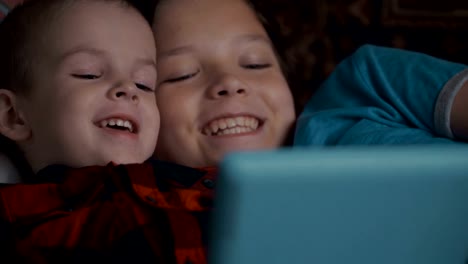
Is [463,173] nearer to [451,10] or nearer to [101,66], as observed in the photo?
[101,66]

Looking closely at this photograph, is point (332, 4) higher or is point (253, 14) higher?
point (253, 14)

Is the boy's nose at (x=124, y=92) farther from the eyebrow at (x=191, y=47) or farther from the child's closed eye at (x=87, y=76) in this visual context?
the eyebrow at (x=191, y=47)

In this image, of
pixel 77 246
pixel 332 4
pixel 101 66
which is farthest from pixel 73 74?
pixel 332 4

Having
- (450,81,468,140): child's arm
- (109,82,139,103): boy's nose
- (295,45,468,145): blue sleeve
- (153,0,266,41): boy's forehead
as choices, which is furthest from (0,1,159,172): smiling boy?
(450,81,468,140): child's arm

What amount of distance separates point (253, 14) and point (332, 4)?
726 millimetres

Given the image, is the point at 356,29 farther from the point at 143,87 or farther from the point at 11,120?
the point at 11,120

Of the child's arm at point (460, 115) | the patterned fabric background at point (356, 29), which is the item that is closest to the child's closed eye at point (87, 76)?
the child's arm at point (460, 115)

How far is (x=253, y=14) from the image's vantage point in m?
1.11

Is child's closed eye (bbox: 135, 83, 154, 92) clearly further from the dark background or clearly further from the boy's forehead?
the dark background

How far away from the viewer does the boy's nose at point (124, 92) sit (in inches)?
32.2

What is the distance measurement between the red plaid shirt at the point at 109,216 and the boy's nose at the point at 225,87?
0.59 feet

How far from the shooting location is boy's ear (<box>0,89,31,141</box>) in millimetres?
869

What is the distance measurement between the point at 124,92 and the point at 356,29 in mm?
1123

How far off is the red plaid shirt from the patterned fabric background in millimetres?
1046
